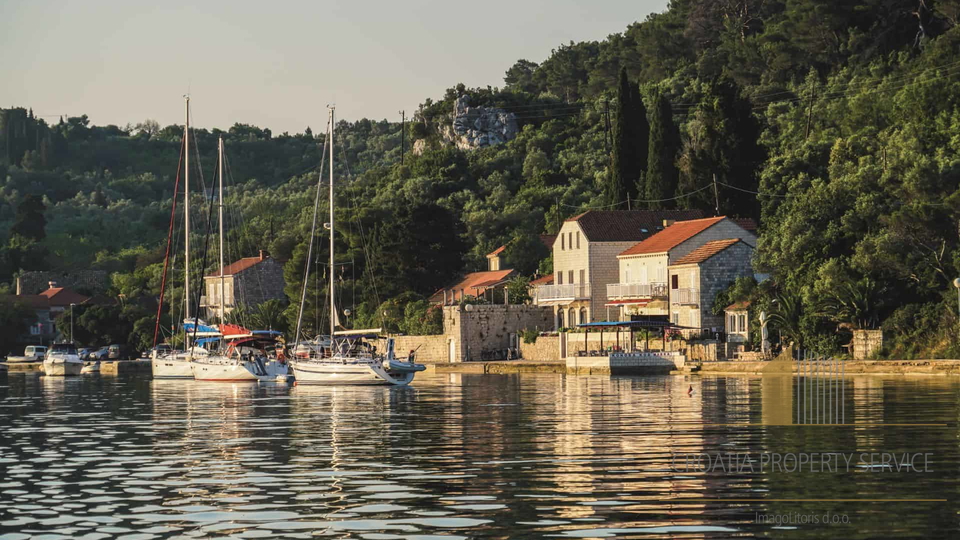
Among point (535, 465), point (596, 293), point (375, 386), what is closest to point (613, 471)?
point (535, 465)

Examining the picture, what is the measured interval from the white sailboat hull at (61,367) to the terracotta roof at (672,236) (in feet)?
133

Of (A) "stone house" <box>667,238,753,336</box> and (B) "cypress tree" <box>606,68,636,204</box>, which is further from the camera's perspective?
(B) "cypress tree" <box>606,68,636,204</box>

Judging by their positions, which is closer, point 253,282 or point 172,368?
point 172,368

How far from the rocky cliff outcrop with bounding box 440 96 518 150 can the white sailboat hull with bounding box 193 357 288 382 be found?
82.0m

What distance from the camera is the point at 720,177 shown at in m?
88.7

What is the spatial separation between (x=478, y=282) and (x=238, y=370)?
29261 mm

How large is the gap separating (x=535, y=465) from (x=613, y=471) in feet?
5.73

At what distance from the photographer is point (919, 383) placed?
161 feet

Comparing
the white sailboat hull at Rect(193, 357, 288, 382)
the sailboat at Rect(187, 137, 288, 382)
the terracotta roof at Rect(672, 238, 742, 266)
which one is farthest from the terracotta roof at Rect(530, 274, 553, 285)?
the white sailboat hull at Rect(193, 357, 288, 382)

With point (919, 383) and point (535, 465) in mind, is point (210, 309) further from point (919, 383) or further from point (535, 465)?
point (535, 465)

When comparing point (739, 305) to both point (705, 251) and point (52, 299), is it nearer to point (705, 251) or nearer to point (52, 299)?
point (705, 251)

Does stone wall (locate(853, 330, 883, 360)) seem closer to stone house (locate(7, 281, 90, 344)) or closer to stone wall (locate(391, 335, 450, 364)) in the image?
stone wall (locate(391, 335, 450, 364))

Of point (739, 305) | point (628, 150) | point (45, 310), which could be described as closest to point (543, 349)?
point (739, 305)

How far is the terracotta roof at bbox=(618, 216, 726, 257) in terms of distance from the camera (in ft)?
255
